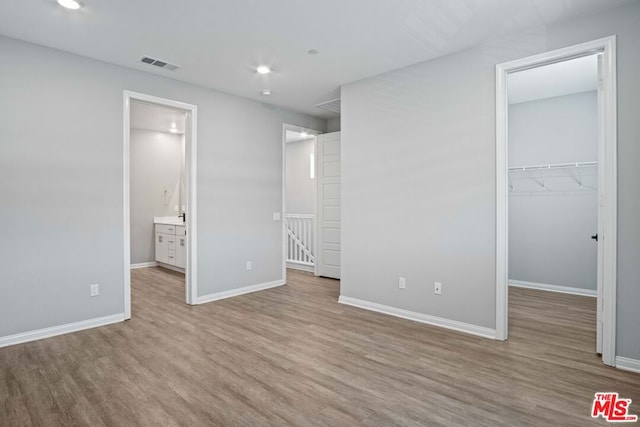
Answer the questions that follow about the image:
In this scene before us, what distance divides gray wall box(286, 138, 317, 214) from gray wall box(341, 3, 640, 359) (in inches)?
137

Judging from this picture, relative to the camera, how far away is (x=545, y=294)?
5.01 meters

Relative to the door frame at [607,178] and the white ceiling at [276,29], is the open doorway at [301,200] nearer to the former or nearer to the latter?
the white ceiling at [276,29]

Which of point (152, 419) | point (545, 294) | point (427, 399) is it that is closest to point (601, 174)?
point (427, 399)

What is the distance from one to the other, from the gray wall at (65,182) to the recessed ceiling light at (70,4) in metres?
0.97

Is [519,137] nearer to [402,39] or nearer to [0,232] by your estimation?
[402,39]

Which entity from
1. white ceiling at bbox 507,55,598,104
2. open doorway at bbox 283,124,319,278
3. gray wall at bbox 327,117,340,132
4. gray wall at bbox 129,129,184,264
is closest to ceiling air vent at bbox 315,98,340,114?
gray wall at bbox 327,117,340,132

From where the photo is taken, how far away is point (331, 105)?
5430mm

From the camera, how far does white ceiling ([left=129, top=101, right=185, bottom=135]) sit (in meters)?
5.66

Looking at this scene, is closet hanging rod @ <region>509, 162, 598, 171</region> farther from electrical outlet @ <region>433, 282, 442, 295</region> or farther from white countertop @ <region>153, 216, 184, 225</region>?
white countertop @ <region>153, 216, 184, 225</region>

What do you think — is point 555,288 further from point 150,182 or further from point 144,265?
point 150,182

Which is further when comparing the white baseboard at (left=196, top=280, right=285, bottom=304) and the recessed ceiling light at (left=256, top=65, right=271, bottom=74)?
the white baseboard at (left=196, top=280, right=285, bottom=304)

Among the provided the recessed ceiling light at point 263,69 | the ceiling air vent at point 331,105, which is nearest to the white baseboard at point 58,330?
the recessed ceiling light at point 263,69

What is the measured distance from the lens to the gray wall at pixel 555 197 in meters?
4.98

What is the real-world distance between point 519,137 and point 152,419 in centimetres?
583
